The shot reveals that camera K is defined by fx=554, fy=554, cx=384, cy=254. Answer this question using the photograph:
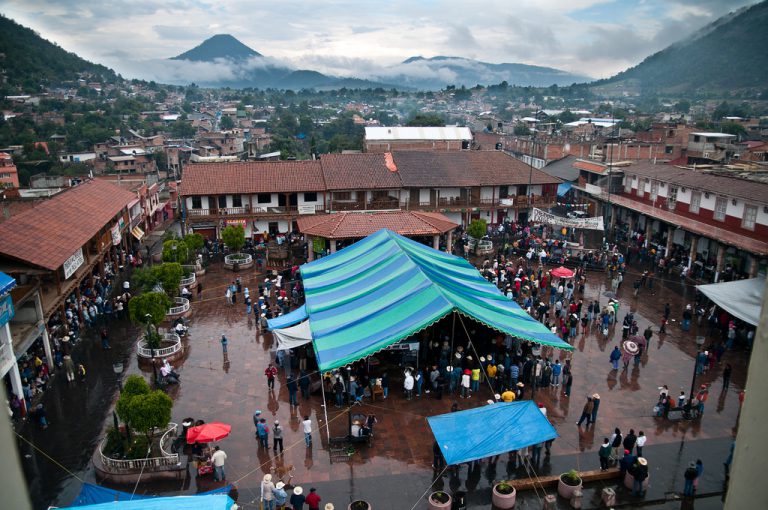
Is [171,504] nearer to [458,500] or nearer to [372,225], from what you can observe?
[458,500]

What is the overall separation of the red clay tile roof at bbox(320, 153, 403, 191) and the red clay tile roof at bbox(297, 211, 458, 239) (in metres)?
4.73

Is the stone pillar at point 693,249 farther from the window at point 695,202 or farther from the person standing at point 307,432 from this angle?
the person standing at point 307,432

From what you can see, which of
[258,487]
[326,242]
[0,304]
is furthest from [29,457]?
[326,242]

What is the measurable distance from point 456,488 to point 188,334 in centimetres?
1337

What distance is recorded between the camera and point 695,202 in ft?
99.8

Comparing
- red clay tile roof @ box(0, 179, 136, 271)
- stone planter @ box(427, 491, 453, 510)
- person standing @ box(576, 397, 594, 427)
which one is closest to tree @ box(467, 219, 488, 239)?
person standing @ box(576, 397, 594, 427)

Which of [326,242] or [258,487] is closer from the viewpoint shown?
[258,487]

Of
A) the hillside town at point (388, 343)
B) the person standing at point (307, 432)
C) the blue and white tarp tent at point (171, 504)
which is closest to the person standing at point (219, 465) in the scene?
the hillside town at point (388, 343)

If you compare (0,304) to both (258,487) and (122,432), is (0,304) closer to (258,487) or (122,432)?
(122,432)

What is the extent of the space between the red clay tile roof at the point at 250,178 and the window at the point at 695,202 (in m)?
21.7

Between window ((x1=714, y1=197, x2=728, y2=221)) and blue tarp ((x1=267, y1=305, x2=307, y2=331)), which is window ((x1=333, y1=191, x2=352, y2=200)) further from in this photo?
window ((x1=714, y1=197, x2=728, y2=221))

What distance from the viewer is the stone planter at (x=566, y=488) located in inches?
505

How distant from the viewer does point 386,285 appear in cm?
1958

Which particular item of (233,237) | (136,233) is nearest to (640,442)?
(233,237)
